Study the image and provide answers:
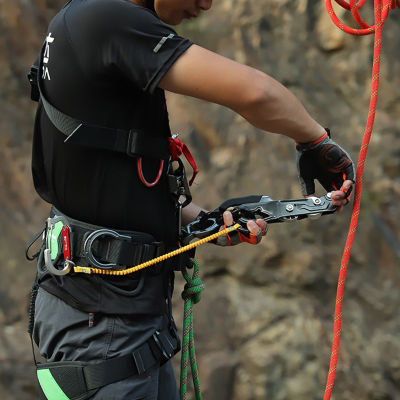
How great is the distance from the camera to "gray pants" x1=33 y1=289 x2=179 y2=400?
5.32 feet

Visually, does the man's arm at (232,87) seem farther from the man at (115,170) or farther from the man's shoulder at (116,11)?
the man's shoulder at (116,11)

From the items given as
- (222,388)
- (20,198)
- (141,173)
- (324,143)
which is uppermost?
(324,143)

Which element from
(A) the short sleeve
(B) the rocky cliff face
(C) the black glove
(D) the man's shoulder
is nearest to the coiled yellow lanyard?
(C) the black glove

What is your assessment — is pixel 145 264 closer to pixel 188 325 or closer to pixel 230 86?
pixel 188 325

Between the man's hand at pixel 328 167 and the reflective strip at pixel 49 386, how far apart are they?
0.82 metres

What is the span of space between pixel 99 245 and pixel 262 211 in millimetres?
435

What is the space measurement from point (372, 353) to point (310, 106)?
128 centimetres

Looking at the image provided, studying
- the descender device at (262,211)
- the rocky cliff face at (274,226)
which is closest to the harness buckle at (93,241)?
the descender device at (262,211)

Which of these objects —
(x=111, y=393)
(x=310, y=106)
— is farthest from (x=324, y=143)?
(x=310, y=106)

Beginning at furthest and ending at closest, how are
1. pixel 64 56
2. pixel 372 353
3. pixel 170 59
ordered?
pixel 372 353
pixel 64 56
pixel 170 59

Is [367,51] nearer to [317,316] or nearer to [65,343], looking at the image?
[317,316]

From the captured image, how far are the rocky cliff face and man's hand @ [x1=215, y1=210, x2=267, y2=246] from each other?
1633mm

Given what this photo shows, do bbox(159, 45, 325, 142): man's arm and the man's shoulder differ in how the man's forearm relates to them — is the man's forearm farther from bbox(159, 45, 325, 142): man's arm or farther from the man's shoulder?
the man's shoulder

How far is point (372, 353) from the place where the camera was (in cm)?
332
